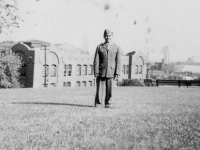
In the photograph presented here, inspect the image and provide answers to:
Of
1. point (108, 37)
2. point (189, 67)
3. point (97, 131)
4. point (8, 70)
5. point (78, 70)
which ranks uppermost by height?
point (189, 67)

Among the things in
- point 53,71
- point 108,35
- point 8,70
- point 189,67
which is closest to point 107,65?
point 108,35

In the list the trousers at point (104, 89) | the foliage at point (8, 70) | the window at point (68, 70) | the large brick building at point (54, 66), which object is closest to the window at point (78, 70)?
the large brick building at point (54, 66)

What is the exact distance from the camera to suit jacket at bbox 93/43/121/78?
7184 mm

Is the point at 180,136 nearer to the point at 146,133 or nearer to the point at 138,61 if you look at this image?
the point at 146,133

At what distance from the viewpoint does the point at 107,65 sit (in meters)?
7.17

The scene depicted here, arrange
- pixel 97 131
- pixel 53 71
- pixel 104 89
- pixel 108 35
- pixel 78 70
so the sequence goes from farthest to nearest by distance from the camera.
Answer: pixel 78 70
pixel 53 71
pixel 104 89
pixel 108 35
pixel 97 131

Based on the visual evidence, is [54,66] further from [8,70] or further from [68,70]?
[8,70]

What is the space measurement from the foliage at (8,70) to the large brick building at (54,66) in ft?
11.4

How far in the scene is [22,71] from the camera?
41.6m

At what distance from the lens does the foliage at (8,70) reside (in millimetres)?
35219

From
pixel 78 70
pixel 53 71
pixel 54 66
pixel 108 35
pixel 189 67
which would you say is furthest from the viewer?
pixel 189 67

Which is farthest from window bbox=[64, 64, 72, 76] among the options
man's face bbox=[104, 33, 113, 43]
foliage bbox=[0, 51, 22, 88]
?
man's face bbox=[104, 33, 113, 43]

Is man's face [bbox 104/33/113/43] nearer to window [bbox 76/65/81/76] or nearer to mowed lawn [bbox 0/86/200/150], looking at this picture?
mowed lawn [bbox 0/86/200/150]

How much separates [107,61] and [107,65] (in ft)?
0.41
